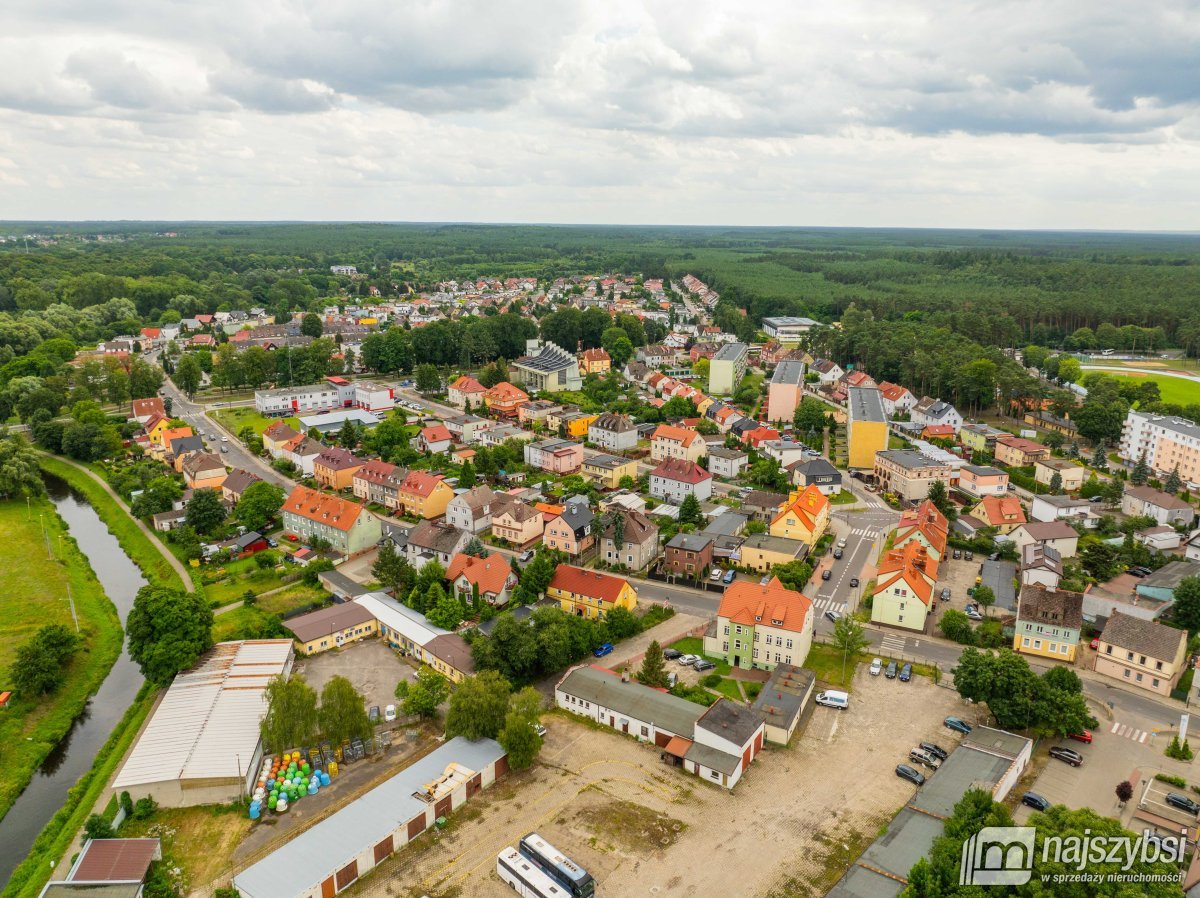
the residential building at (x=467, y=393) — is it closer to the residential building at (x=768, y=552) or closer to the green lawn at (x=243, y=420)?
the green lawn at (x=243, y=420)

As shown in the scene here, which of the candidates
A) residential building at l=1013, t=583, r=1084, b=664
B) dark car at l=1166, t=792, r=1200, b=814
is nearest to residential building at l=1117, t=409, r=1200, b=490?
residential building at l=1013, t=583, r=1084, b=664

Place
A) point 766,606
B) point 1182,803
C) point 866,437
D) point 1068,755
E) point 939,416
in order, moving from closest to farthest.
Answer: point 1182,803 → point 1068,755 → point 766,606 → point 866,437 → point 939,416

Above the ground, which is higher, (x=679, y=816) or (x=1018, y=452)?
(x=1018, y=452)

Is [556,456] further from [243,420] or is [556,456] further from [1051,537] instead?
[243,420]

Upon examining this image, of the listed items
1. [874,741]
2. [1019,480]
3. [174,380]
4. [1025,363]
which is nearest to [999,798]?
[874,741]

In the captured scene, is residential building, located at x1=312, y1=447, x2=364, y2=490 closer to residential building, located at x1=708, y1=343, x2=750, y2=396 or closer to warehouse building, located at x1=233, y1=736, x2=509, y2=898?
warehouse building, located at x1=233, y1=736, x2=509, y2=898

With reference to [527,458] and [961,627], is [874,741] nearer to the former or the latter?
[961,627]

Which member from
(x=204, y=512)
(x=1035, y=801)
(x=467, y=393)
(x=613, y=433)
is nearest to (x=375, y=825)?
(x=1035, y=801)
